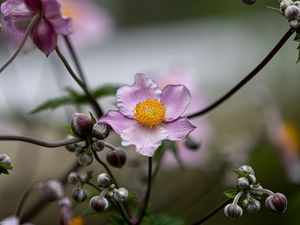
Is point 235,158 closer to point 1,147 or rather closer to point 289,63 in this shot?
point 1,147

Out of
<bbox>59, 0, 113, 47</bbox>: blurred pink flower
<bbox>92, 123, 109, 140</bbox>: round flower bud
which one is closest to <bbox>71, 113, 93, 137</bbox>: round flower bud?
<bbox>92, 123, 109, 140</bbox>: round flower bud

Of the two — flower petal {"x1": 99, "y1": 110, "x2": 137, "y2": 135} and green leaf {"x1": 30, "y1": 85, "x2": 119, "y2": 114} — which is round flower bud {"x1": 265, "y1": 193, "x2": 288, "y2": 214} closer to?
flower petal {"x1": 99, "y1": 110, "x2": 137, "y2": 135}

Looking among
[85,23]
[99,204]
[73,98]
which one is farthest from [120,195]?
[85,23]

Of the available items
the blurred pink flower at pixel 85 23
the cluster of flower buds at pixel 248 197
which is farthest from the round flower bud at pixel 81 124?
the blurred pink flower at pixel 85 23

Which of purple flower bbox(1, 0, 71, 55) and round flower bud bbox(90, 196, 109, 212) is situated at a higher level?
purple flower bbox(1, 0, 71, 55)

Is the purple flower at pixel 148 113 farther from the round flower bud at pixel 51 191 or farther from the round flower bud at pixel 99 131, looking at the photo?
the round flower bud at pixel 51 191

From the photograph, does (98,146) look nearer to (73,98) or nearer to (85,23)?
(73,98)

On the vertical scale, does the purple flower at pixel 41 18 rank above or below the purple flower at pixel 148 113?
above

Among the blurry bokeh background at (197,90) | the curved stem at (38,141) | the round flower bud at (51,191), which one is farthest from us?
the blurry bokeh background at (197,90)

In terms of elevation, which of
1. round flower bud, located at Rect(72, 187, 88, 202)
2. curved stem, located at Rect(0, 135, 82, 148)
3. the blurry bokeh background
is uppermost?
curved stem, located at Rect(0, 135, 82, 148)

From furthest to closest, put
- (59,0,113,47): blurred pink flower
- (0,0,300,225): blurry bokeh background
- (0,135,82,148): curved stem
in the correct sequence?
(59,0,113,47): blurred pink flower
(0,0,300,225): blurry bokeh background
(0,135,82,148): curved stem
